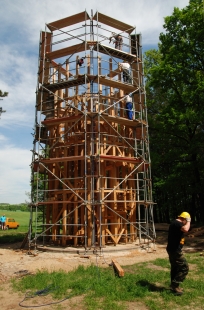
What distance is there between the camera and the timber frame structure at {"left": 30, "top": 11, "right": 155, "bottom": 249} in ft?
43.6

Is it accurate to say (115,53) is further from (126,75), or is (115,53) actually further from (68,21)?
(68,21)

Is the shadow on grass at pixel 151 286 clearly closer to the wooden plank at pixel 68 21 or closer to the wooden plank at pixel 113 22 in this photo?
the wooden plank at pixel 113 22

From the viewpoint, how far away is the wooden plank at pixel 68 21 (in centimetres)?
1566

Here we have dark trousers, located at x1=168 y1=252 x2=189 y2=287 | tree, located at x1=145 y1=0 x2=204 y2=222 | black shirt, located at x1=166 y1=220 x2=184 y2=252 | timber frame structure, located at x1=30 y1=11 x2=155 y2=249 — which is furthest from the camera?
tree, located at x1=145 y1=0 x2=204 y2=222

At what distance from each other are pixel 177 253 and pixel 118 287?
1.77 metres

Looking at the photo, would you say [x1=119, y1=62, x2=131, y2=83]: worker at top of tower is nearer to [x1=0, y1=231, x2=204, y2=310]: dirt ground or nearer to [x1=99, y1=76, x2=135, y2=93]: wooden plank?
[x1=99, y1=76, x2=135, y2=93]: wooden plank

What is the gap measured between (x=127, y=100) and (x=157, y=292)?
1087 cm

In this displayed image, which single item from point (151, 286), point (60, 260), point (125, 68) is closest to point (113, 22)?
point (125, 68)

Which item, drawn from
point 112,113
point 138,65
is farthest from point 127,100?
point 138,65

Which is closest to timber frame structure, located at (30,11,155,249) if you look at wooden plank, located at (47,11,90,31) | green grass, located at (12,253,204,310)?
wooden plank, located at (47,11,90,31)

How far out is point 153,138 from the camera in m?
22.0

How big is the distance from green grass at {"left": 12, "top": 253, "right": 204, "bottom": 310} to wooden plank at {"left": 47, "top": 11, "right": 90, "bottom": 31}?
13.4m

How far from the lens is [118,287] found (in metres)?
6.90

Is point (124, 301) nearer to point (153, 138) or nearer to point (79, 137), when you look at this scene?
point (79, 137)
